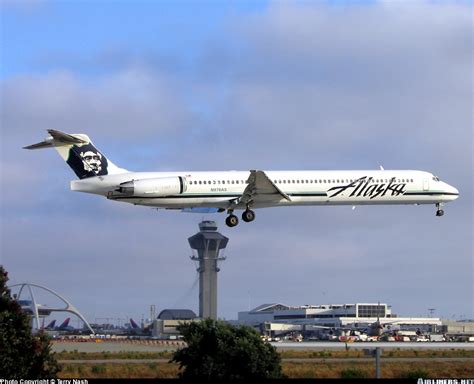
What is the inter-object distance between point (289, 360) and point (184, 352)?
17.9m

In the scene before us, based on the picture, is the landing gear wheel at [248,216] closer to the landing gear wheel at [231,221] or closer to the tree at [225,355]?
the landing gear wheel at [231,221]

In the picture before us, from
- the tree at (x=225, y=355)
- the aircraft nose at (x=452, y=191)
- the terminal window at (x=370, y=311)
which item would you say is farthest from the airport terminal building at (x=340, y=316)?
the tree at (x=225, y=355)

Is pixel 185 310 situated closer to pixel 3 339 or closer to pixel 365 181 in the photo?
pixel 365 181

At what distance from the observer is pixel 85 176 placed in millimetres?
54844

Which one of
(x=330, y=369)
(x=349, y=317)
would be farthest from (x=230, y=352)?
(x=349, y=317)

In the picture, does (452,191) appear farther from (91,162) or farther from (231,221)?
(91,162)

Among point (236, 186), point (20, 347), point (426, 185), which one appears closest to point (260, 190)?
point (236, 186)

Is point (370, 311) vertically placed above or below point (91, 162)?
below

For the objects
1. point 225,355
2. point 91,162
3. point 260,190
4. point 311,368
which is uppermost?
point 91,162

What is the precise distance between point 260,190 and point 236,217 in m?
2.46

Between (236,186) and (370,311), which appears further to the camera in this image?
(370,311)

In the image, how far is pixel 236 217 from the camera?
57094mm

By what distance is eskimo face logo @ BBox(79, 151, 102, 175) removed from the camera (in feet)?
180

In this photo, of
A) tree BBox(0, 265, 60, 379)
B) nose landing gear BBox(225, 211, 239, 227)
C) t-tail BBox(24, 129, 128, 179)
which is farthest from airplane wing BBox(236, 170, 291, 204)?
tree BBox(0, 265, 60, 379)
